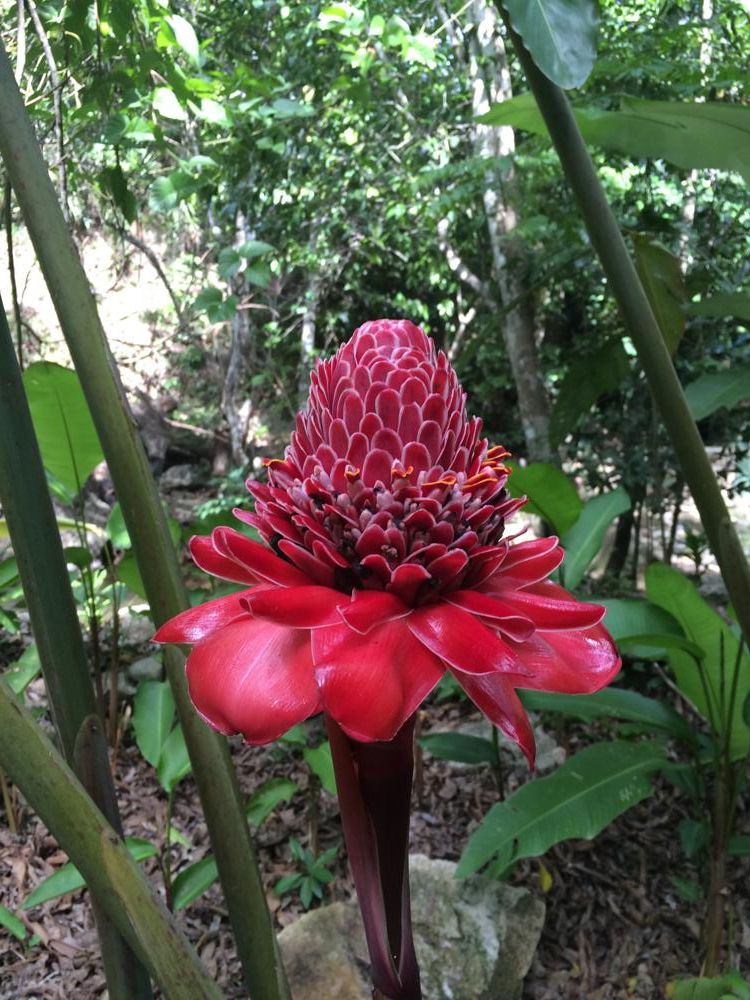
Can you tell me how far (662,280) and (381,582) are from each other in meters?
0.68

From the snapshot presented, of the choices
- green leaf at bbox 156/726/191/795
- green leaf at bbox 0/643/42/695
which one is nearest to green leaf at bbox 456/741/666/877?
green leaf at bbox 156/726/191/795

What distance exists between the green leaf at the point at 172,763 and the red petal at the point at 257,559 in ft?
3.55

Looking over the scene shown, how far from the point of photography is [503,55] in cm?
339

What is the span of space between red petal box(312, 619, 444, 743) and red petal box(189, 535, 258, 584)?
85mm

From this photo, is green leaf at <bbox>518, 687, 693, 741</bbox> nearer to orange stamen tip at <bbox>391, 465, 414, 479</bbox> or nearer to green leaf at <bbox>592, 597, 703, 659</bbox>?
green leaf at <bbox>592, 597, 703, 659</bbox>

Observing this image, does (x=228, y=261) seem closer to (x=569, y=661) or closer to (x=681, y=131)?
(x=681, y=131)

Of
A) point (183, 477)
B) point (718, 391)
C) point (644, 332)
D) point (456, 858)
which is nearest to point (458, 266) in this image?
point (183, 477)

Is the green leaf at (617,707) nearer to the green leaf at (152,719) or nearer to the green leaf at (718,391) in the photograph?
the green leaf at (718,391)

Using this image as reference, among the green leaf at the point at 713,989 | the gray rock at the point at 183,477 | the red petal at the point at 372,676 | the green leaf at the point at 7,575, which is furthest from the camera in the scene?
the gray rock at the point at 183,477

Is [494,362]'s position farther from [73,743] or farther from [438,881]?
[73,743]

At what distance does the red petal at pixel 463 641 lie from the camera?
0.89 ft

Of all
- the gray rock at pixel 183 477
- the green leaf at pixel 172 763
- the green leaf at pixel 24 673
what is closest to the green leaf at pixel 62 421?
the green leaf at pixel 24 673

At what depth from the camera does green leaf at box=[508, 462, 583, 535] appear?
1329mm

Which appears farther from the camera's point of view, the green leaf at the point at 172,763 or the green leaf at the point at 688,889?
the green leaf at the point at 688,889
